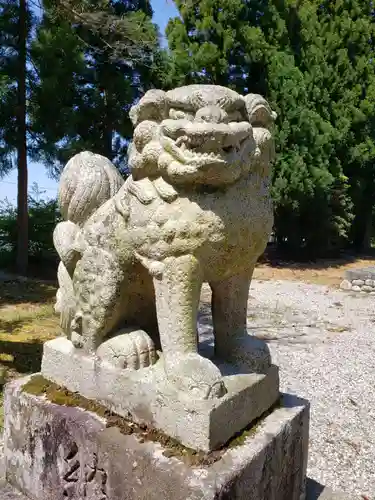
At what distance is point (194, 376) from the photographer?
4.54 feet

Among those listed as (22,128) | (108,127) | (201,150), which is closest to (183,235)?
(201,150)

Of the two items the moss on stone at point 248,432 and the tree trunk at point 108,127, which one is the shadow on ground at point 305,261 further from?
the moss on stone at point 248,432

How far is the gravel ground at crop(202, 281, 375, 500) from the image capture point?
262cm

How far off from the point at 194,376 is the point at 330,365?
3.14m

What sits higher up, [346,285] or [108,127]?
[108,127]

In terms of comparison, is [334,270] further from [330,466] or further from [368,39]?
[330,466]

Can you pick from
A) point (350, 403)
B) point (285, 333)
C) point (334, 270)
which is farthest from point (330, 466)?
point (334, 270)

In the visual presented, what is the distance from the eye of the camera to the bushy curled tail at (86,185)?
172 cm

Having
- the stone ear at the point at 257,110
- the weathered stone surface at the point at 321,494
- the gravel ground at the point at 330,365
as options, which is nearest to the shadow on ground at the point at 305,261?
the gravel ground at the point at 330,365

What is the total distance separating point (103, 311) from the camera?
1.61 m

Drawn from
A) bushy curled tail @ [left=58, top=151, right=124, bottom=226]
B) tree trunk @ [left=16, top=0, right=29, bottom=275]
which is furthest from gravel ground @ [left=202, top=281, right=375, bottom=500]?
tree trunk @ [left=16, top=0, right=29, bottom=275]

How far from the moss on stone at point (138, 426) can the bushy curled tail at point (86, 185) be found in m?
0.65

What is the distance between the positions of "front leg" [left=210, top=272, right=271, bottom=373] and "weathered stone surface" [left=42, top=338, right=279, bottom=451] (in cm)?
5

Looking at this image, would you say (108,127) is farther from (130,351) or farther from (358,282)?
(130,351)
